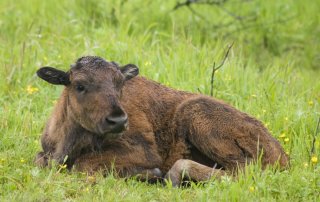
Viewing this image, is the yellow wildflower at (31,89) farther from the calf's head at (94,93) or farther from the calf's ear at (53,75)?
the calf's ear at (53,75)

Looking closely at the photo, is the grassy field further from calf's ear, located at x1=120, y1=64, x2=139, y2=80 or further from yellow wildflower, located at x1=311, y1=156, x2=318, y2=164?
calf's ear, located at x1=120, y1=64, x2=139, y2=80

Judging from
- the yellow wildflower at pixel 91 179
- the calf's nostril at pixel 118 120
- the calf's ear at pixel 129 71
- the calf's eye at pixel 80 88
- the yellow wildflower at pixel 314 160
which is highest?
the calf's ear at pixel 129 71

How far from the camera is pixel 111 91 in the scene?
25.6 feet

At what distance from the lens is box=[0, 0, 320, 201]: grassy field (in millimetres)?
7336

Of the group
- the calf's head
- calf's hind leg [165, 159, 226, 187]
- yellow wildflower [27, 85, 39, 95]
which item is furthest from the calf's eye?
yellow wildflower [27, 85, 39, 95]

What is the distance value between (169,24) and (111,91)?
5701 millimetres

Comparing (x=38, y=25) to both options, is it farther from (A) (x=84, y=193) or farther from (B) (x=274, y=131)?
(A) (x=84, y=193)

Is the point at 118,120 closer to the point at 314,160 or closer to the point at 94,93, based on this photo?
the point at 94,93

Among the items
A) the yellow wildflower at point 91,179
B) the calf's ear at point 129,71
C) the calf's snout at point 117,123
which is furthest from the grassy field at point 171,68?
the calf's ear at point 129,71

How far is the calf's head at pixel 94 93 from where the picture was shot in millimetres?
7590

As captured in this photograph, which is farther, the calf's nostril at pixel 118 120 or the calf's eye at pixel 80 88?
the calf's eye at pixel 80 88

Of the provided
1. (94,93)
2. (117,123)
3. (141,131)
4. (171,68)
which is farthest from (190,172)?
(171,68)

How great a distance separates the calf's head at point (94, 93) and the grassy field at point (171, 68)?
573 millimetres

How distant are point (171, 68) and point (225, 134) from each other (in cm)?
252
